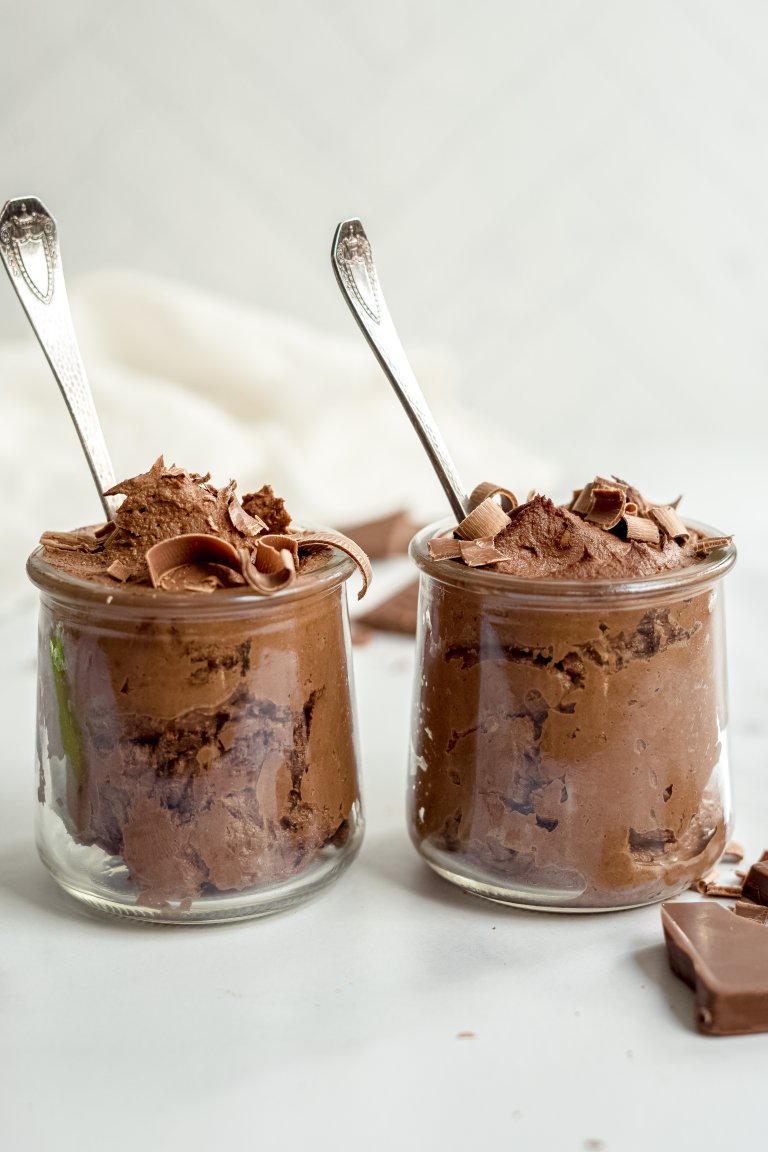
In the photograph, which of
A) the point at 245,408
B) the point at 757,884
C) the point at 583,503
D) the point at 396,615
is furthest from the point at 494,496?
the point at 245,408

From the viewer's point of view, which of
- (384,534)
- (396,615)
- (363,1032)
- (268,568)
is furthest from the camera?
(384,534)

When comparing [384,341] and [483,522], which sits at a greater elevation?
[384,341]

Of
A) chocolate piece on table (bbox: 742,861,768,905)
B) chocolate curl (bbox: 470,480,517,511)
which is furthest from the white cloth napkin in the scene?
chocolate piece on table (bbox: 742,861,768,905)

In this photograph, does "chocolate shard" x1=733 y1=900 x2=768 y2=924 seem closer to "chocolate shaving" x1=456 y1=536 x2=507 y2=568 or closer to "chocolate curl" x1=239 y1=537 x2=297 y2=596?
"chocolate shaving" x1=456 y1=536 x2=507 y2=568

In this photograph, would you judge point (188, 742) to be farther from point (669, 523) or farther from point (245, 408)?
point (245, 408)

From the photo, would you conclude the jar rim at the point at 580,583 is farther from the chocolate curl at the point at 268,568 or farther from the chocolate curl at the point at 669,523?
the chocolate curl at the point at 268,568

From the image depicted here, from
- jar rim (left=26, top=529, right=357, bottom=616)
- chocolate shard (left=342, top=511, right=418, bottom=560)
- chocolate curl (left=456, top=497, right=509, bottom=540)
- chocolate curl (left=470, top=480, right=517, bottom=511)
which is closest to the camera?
jar rim (left=26, top=529, right=357, bottom=616)

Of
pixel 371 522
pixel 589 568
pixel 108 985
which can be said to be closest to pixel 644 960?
pixel 589 568

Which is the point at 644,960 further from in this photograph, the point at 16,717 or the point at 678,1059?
the point at 16,717
